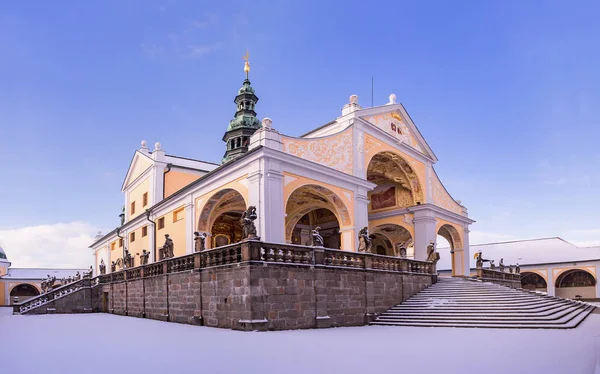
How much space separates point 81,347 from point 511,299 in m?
14.7

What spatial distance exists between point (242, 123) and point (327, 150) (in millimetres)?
18350

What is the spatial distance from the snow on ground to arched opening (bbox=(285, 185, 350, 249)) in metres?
9.60

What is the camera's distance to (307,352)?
9.33 m

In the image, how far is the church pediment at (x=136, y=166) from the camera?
3522 centimetres

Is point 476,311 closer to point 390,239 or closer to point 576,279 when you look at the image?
point 390,239

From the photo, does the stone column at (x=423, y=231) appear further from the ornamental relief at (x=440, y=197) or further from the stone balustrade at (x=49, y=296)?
the stone balustrade at (x=49, y=296)

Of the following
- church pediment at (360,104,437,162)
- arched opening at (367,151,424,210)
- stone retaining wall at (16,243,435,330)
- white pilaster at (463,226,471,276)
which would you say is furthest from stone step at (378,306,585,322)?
white pilaster at (463,226,471,276)

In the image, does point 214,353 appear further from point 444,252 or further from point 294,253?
point 444,252

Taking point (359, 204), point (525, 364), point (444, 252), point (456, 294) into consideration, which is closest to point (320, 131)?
point (359, 204)

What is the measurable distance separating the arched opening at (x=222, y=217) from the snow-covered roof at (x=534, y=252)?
1055 inches

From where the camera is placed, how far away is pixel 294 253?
1505 centimetres

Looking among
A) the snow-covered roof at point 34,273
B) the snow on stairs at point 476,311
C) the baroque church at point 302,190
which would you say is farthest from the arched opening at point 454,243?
the snow-covered roof at point 34,273

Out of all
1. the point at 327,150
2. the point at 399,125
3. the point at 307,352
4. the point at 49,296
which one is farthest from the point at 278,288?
the point at 49,296

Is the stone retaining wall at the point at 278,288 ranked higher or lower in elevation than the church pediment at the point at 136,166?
lower
